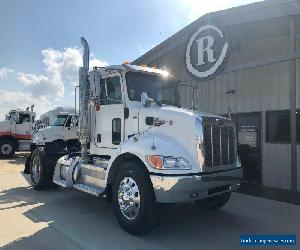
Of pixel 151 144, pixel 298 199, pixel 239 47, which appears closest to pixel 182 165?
pixel 151 144

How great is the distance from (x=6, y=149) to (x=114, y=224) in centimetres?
1678

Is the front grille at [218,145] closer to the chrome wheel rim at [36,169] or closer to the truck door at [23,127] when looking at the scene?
the chrome wheel rim at [36,169]

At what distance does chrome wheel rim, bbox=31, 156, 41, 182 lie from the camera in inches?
371

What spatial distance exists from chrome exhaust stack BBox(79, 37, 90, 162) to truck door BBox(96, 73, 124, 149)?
28 cm

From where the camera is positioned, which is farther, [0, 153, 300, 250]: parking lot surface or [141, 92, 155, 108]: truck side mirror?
[141, 92, 155, 108]: truck side mirror

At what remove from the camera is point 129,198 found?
222 inches

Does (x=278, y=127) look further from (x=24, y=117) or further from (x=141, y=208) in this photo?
(x=24, y=117)

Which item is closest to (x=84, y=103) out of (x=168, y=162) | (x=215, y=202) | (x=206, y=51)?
(x=168, y=162)

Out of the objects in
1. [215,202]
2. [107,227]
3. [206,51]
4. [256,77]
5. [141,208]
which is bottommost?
[107,227]

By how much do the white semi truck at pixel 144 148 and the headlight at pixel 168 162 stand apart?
1cm

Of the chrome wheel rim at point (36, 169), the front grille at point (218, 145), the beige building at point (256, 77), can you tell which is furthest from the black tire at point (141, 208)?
the chrome wheel rim at point (36, 169)

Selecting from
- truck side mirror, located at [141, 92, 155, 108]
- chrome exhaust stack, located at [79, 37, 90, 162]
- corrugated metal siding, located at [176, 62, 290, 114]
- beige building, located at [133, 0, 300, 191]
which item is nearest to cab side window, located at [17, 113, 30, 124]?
beige building, located at [133, 0, 300, 191]

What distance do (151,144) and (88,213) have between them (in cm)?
231

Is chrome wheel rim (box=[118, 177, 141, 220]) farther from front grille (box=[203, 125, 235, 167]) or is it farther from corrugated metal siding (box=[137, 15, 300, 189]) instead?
corrugated metal siding (box=[137, 15, 300, 189])
